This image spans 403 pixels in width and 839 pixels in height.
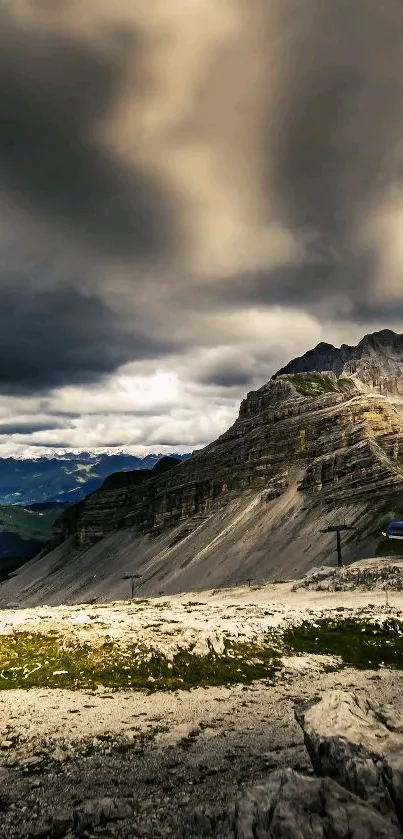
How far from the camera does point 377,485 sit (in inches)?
5404

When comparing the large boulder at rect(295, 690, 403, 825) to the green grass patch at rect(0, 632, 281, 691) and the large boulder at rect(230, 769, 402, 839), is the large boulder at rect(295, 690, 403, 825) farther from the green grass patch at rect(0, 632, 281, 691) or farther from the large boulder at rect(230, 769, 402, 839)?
the green grass patch at rect(0, 632, 281, 691)

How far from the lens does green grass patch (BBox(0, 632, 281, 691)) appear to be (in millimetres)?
27672

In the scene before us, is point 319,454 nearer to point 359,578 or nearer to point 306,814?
point 359,578

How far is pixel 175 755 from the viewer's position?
18594mm

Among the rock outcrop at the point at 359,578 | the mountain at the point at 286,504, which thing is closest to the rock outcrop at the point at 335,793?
the rock outcrop at the point at 359,578

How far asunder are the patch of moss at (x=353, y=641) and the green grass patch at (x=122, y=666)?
3761 mm

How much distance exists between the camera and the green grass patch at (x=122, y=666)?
2767cm

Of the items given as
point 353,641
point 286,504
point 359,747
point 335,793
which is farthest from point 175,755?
point 286,504

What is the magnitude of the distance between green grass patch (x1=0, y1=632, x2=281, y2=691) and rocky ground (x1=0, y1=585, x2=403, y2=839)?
0.90 m

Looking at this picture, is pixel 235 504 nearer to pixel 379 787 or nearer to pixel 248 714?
pixel 248 714

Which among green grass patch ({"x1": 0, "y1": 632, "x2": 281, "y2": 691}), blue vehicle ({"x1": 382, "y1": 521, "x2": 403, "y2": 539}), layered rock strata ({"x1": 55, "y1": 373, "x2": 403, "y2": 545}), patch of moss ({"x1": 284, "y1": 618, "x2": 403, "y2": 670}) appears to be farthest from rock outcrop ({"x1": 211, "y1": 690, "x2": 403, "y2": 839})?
layered rock strata ({"x1": 55, "y1": 373, "x2": 403, "y2": 545})

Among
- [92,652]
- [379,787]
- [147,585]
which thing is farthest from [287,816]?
[147,585]

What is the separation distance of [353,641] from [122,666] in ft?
57.5

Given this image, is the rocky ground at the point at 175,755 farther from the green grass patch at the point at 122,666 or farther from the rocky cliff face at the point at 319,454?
the rocky cliff face at the point at 319,454
